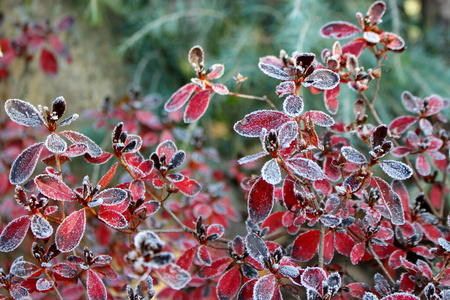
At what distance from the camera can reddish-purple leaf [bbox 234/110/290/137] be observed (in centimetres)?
58

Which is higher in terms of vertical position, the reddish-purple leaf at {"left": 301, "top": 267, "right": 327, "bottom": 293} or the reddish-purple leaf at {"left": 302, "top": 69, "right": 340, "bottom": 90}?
the reddish-purple leaf at {"left": 302, "top": 69, "right": 340, "bottom": 90}

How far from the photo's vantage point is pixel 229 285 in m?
0.63

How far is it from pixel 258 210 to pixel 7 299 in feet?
1.40

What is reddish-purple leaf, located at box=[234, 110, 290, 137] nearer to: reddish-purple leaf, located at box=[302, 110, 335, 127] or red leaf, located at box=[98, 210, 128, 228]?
reddish-purple leaf, located at box=[302, 110, 335, 127]

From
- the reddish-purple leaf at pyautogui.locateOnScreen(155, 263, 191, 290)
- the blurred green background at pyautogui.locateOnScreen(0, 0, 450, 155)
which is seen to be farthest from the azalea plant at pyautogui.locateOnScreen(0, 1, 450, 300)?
the blurred green background at pyautogui.locateOnScreen(0, 0, 450, 155)

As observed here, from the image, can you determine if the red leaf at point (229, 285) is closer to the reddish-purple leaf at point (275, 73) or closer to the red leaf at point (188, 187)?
the red leaf at point (188, 187)

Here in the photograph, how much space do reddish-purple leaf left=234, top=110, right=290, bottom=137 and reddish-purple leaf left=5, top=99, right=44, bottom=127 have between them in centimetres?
31

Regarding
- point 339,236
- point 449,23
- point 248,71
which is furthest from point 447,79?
point 339,236

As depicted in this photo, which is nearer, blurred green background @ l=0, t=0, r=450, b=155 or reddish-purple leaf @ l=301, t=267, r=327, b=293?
reddish-purple leaf @ l=301, t=267, r=327, b=293

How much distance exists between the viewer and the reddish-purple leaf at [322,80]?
23.0 inches

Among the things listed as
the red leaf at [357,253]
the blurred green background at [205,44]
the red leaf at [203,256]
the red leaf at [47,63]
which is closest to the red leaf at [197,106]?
the red leaf at [203,256]

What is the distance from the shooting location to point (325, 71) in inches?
23.4

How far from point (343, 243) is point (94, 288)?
1.39 ft

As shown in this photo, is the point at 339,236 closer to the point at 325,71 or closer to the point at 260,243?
the point at 260,243
